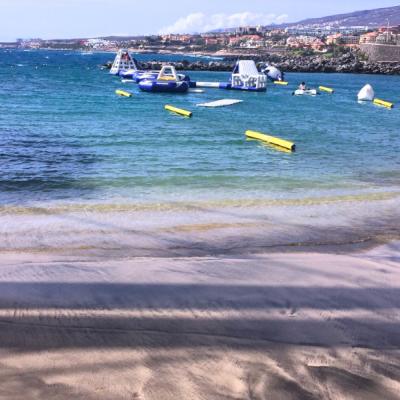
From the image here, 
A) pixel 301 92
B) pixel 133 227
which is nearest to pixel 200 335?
pixel 133 227

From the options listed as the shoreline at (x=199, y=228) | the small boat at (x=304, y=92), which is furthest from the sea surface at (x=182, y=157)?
the small boat at (x=304, y=92)

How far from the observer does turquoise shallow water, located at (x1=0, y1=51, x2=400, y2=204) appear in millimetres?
13039

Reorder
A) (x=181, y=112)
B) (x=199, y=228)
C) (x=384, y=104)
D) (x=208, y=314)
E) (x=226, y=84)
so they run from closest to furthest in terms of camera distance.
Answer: (x=208, y=314), (x=199, y=228), (x=181, y=112), (x=384, y=104), (x=226, y=84)

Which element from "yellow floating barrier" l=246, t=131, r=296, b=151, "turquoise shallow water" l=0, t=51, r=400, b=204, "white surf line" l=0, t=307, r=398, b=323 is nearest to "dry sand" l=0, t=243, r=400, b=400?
"white surf line" l=0, t=307, r=398, b=323

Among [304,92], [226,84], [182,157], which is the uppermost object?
[226,84]

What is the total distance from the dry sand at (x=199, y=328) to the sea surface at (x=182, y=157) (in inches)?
173

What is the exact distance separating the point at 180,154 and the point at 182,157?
21.9 inches

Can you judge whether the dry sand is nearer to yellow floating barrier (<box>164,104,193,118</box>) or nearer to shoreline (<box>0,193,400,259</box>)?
shoreline (<box>0,193,400,259</box>)

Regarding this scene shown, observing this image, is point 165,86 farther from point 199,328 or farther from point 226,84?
point 199,328

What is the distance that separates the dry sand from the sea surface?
4.39m

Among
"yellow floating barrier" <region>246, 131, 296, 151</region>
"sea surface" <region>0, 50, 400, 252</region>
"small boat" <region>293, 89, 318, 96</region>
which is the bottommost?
"sea surface" <region>0, 50, 400, 252</region>

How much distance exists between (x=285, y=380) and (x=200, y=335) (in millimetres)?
1071

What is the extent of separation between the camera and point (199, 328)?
18.4 ft

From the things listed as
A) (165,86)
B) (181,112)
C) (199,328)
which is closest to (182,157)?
(199,328)
